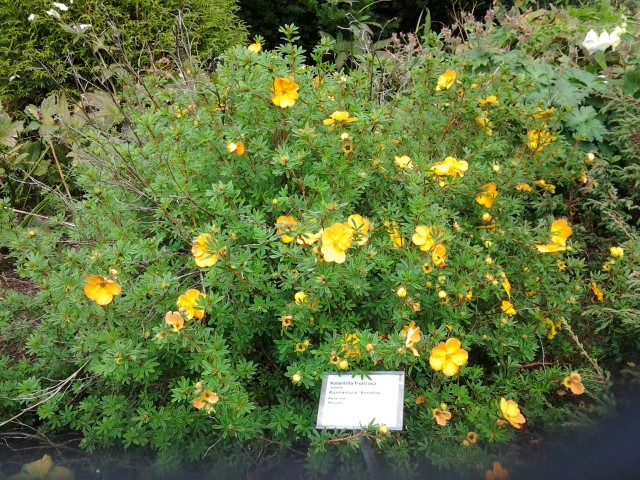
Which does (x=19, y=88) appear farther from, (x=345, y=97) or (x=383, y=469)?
(x=383, y=469)

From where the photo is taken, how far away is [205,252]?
A: 5.31 feet

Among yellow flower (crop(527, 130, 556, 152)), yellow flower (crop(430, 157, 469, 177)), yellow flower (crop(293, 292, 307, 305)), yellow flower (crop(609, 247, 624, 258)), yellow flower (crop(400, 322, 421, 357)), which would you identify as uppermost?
yellow flower (crop(527, 130, 556, 152))

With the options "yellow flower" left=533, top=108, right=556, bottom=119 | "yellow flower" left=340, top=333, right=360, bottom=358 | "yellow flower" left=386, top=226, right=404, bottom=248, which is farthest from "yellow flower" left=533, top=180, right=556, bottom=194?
"yellow flower" left=340, top=333, right=360, bottom=358

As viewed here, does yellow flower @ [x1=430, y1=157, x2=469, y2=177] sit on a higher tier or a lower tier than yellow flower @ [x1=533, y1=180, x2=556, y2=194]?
lower

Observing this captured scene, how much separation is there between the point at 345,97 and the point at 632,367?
1211 mm

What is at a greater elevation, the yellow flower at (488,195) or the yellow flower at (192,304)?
the yellow flower at (488,195)

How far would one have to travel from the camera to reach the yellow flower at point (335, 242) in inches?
62.0

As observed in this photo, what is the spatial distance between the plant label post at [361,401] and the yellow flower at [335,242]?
0.32m

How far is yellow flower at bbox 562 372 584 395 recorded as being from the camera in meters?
1.64

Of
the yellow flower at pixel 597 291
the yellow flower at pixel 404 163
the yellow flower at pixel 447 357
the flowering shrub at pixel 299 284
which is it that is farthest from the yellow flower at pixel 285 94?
the yellow flower at pixel 597 291

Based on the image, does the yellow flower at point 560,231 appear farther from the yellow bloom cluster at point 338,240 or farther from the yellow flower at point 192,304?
the yellow flower at point 192,304

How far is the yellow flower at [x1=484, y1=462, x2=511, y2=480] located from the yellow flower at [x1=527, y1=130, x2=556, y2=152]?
152 cm

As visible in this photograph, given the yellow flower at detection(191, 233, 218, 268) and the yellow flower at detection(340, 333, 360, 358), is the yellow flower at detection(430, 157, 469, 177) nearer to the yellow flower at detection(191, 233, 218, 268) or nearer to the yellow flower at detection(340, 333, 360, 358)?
the yellow flower at detection(340, 333, 360, 358)

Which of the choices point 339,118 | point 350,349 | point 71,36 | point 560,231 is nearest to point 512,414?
point 350,349
